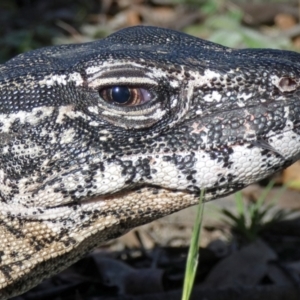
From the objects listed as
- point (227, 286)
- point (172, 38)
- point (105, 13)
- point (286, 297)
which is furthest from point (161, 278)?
point (105, 13)

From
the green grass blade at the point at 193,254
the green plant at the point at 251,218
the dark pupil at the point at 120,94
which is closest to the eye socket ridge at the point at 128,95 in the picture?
the dark pupil at the point at 120,94

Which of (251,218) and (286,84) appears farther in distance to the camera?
(251,218)

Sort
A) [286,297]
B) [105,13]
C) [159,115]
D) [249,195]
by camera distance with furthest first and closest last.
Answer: [105,13] → [249,195] → [286,297] → [159,115]

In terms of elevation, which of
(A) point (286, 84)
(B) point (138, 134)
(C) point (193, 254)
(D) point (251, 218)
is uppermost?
(D) point (251, 218)

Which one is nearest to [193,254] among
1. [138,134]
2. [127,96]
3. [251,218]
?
[138,134]

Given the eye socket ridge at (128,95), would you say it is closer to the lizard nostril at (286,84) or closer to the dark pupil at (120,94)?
the dark pupil at (120,94)

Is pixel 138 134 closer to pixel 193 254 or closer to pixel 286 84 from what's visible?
pixel 193 254

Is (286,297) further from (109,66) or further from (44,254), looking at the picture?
(109,66)
